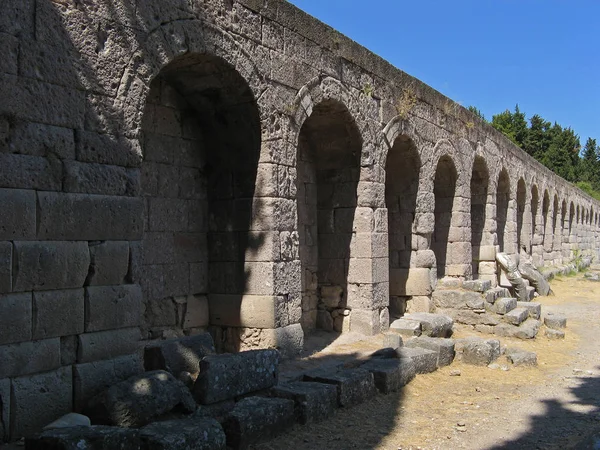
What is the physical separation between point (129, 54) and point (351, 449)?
3623 mm

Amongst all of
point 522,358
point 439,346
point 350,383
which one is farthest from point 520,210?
point 350,383

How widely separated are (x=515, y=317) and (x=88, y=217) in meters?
7.45

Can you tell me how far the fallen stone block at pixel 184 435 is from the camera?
138 inches

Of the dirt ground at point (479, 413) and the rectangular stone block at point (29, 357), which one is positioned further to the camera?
the dirt ground at point (479, 413)

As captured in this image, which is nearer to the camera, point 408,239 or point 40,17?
point 40,17

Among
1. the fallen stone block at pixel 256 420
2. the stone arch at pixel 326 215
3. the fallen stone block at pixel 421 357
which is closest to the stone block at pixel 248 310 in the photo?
the fallen stone block at pixel 421 357

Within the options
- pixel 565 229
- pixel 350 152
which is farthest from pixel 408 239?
pixel 565 229

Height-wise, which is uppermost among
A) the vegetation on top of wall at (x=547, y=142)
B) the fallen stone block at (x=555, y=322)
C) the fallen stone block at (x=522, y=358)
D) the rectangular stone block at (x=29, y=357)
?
the vegetation on top of wall at (x=547, y=142)

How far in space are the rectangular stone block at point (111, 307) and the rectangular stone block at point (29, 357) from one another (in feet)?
1.03

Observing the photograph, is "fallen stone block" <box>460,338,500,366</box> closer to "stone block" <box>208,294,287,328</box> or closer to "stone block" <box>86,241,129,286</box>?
"stone block" <box>208,294,287,328</box>

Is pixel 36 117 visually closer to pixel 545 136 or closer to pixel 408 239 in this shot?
pixel 408 239

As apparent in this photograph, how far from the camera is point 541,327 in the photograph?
10000 millimetres

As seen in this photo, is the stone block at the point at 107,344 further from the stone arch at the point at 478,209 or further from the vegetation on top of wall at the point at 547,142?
the vegetation on top of wall at the point at 547,142

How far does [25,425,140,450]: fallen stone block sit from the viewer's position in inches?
128
